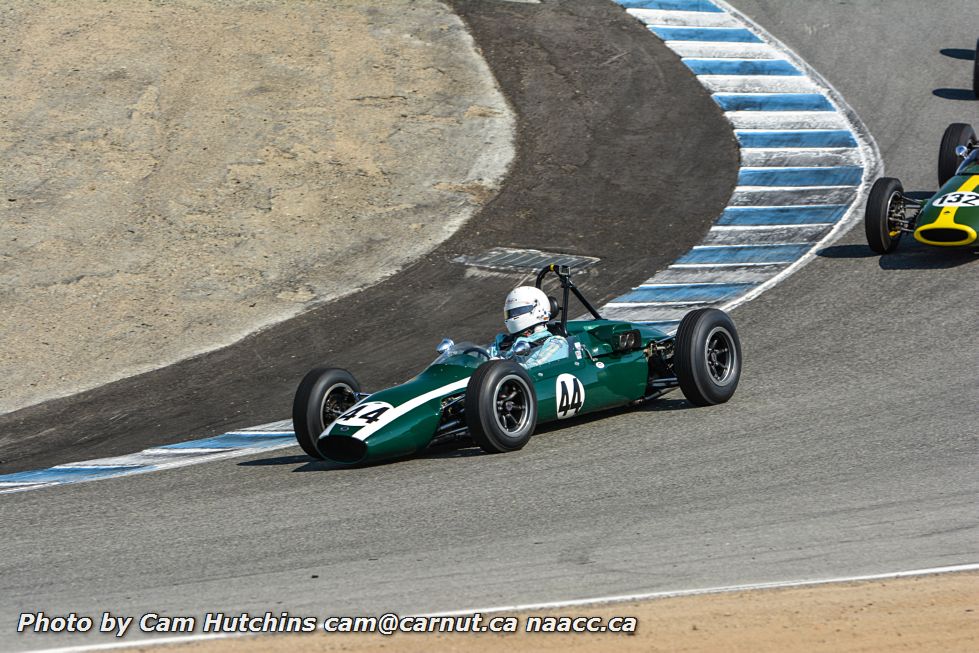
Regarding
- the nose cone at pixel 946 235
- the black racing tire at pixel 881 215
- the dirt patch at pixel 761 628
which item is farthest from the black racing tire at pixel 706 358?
the black racing tire at pixel 881 215

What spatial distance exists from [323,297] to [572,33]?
966cm

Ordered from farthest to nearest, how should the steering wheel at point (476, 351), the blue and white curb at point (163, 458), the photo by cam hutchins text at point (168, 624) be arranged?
the blue and white curb at point (163, 458), the steering wheel at point (476, 351), the photo by cam hutchins text at point (168, 624)

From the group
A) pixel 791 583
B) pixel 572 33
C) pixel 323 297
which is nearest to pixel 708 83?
pixel 572 33

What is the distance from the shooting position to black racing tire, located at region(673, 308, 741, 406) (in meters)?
9.80

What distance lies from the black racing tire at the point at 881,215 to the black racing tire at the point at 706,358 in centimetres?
472

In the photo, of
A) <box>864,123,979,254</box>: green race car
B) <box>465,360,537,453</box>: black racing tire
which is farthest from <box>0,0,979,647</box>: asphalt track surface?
<box>864,123,979,254</box>: green race car

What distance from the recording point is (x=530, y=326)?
967 centimetres

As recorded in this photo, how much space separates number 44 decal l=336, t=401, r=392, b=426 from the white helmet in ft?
4.26

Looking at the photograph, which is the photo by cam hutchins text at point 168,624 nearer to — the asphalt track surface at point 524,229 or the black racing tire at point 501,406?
the black racing tire at point 501,406

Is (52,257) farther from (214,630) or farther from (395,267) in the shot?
(214,630)

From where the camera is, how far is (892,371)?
10.5m

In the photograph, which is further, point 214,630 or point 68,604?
point 68,604

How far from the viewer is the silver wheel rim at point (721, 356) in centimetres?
1006

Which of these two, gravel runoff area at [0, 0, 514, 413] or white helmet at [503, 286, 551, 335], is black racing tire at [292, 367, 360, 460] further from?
gravel runoff area at [0, 0, 514, 413]
